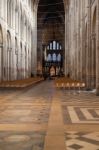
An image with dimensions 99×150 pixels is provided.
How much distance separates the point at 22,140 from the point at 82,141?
4.19ft

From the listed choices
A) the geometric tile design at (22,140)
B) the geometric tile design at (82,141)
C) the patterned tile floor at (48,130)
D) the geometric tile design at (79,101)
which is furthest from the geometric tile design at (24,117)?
the geometric tile design at (79,101)

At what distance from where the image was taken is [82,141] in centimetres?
691

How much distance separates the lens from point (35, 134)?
25.4 feet

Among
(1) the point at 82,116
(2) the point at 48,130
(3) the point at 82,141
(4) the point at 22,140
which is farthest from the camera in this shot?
(1) the point at 82,116

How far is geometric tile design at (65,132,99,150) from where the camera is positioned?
20.9ft

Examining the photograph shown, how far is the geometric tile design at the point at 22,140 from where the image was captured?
6.47 meters

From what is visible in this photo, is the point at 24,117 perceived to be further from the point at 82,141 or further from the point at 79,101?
the point at 79,101

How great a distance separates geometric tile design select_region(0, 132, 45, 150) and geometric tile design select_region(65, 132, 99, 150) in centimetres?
57

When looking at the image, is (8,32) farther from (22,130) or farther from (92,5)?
(22,130)

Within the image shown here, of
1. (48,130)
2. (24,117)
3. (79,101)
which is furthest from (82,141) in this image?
(79,101)

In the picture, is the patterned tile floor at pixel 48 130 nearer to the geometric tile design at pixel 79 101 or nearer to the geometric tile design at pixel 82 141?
the geometric tile design at pixel 82 141

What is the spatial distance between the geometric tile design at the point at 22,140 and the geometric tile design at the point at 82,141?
57 centimetres

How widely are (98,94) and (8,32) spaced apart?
20.0 m

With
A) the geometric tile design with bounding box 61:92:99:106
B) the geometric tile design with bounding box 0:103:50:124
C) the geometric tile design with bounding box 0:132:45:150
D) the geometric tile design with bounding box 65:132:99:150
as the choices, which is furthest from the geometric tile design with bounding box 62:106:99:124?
the geometric tile design with bounding box 61:92:99:106
